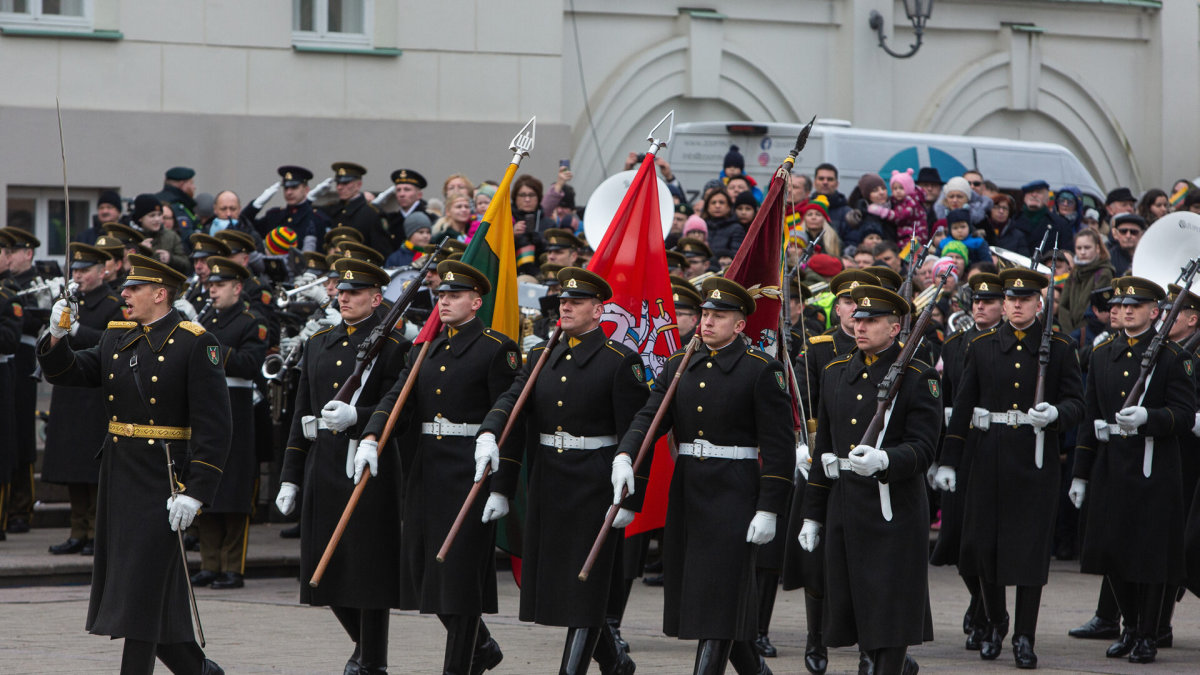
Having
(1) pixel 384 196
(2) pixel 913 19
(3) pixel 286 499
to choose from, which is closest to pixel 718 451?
(3) pixel 286 499

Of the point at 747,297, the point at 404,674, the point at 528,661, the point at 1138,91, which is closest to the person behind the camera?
the point at 747,297

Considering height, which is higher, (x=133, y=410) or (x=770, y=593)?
(x=133, y=410)

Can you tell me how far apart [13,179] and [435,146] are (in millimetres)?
4113

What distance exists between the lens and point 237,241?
1266 centimetres

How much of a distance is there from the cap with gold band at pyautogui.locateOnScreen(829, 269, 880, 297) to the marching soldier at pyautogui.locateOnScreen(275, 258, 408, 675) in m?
2.27

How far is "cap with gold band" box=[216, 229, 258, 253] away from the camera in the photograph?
1259 centimetres

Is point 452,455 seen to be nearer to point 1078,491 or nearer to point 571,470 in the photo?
point 571,470

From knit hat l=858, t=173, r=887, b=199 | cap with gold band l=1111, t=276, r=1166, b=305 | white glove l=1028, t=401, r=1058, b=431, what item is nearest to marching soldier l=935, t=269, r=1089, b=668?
white glove l=1028, t=401, r=1058, b=431

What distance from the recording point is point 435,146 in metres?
A: 19.0

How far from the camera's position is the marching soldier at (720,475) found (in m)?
8.18

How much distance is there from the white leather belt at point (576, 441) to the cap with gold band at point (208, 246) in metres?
4.03

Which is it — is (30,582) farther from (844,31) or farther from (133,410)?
(844,31)

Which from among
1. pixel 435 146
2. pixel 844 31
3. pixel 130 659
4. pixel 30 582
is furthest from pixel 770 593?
pixel 844 31

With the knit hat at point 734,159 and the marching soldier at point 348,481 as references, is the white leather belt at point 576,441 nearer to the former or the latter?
the marching soldier at point 348,481
